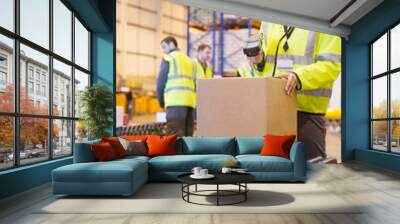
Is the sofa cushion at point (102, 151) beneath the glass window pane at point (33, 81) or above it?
beneath

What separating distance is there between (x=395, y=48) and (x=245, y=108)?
289cm

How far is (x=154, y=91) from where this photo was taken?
38.0 ft

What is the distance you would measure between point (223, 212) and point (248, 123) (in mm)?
4117

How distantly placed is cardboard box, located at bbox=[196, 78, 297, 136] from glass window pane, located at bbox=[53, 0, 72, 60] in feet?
8.42

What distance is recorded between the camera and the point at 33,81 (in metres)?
5.13

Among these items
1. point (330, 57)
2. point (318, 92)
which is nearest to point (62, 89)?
point (318, 92)

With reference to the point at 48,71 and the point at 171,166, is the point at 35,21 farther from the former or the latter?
the point at 171,166

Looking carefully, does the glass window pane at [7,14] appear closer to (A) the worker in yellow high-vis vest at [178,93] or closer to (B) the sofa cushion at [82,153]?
(B) the sofa cushion at [82,153]

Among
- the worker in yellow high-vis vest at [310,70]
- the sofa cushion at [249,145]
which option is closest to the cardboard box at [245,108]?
the worker in yellow high-vis vest at [310,70]

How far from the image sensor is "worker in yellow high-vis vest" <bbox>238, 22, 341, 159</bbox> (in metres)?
8.50

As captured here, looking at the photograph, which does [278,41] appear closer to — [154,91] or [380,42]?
[380,42]

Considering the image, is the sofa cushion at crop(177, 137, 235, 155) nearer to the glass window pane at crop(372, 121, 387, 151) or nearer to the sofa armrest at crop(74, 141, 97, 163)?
the sofa armrest at crop(74, 141, 97, 163)

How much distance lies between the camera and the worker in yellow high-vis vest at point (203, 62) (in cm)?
1106

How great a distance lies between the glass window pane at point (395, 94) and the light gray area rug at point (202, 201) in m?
3.34
